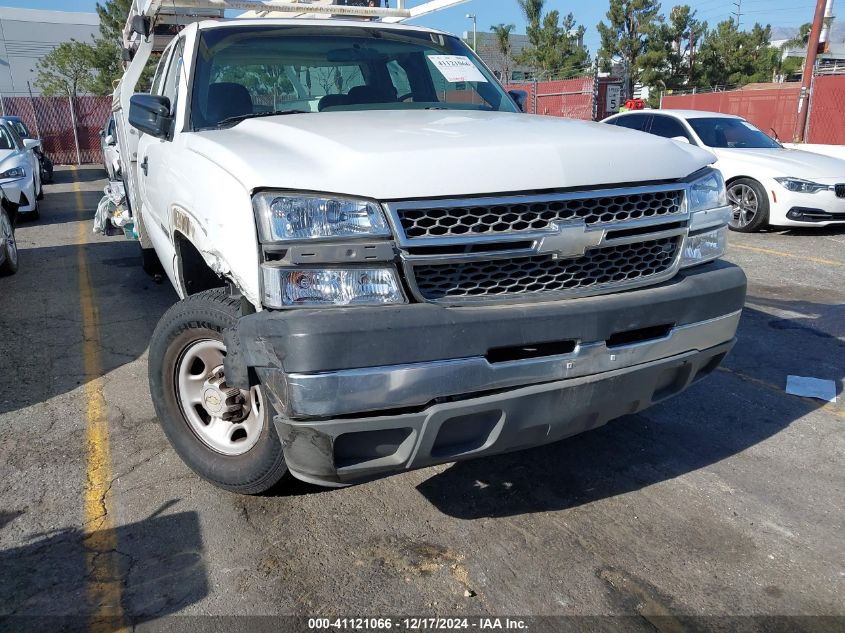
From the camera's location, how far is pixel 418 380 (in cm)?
244

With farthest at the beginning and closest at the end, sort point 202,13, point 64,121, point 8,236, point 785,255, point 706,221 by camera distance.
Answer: point 64,121 → point 785,255 → point 8,236 → point 202,13 → point 706,221

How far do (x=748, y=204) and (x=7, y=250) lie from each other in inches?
364

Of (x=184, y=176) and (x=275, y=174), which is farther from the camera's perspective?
(x=184, y=176)

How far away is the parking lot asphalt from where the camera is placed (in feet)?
8.84

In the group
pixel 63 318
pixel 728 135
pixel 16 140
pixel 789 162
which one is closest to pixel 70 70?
pixel 16 140

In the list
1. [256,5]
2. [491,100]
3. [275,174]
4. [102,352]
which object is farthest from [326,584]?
[256,5]

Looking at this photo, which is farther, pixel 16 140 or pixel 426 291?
pixel 16 140

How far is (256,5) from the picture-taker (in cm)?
567

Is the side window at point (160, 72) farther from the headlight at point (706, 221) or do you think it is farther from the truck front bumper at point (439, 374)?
the headlight at point (706, 221)

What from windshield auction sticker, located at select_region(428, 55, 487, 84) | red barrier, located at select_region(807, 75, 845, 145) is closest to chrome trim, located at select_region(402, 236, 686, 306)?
windshield auction sticker, located at select_region(428, 55, 487, 84)

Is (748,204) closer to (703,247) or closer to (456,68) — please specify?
(456,68)

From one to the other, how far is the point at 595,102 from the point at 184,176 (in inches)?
868

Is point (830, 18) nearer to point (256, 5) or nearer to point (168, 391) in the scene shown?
point (256, 5)

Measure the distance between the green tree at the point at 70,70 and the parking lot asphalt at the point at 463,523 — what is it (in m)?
36.9
